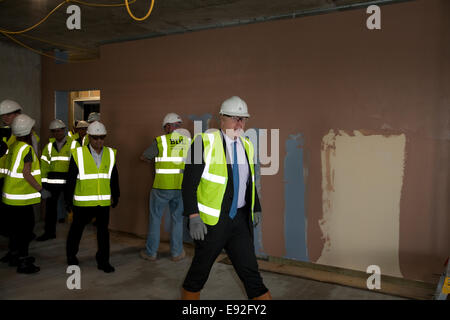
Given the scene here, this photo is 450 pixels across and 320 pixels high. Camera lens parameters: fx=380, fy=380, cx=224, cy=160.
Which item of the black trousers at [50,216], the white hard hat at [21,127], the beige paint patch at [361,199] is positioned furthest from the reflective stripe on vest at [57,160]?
the beige paint patch at [361,199]

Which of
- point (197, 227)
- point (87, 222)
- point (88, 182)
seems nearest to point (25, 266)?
point (87, 222)

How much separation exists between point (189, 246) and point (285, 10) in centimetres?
312

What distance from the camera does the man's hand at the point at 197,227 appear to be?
2.50 metres

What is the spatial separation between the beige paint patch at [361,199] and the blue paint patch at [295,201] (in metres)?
0.23

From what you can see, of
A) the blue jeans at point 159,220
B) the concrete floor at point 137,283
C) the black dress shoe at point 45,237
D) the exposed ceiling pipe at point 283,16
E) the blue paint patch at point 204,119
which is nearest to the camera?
the concrete floor at point 137,283

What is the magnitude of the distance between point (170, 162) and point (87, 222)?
3.56 feet

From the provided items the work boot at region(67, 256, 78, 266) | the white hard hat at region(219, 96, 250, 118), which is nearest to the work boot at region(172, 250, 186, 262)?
the work boot at region(67, 256, 78, 266)

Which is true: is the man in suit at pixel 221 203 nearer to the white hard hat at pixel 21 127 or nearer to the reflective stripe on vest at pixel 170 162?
the reflective stripe on vest at pixel 170 162

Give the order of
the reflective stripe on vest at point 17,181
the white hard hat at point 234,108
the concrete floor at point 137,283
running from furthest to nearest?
the reflective stripe on vest at point 17,181 < the concrete floor at point 137,283 < the white hard hat at point 234,108

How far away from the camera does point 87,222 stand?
12.8ft

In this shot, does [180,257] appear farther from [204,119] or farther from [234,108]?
[234,108]

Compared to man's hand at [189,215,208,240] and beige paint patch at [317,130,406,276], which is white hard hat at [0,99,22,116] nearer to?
man's hand at [189,215,208,240]
